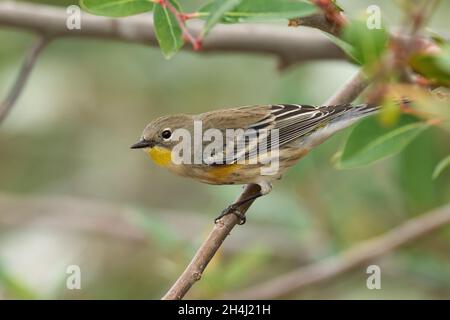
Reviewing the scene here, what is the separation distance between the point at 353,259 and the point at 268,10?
2.19 meters

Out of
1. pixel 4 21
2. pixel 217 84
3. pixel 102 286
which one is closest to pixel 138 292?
pixel 102 286

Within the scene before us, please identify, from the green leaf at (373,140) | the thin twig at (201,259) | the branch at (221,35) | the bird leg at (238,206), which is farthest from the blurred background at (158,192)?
the green leaf at (373,140)

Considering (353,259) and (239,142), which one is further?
(353,259)

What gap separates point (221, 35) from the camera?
4258mm

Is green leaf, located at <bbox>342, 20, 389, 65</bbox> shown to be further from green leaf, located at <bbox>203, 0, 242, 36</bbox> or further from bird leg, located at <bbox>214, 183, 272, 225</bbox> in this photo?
bird leg, located at <bbox>214, 183, 272, 225</bbox>

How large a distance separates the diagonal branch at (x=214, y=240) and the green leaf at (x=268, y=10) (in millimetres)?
849

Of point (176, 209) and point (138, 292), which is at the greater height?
point (176, 209)

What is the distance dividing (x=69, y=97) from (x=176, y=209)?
1348 millimetres

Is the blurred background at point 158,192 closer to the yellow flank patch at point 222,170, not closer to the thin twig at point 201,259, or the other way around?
the yellow flank patch at point 222,170

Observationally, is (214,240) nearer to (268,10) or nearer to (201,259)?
(201,259)

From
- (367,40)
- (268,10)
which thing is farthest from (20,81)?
(367,40)

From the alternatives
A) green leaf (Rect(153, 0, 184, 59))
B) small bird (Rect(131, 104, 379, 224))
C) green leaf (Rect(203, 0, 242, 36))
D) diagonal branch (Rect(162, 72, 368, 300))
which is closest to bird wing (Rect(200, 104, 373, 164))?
small bird (Rect(131, 104, 379, 224))

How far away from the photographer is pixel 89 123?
6.22 m
